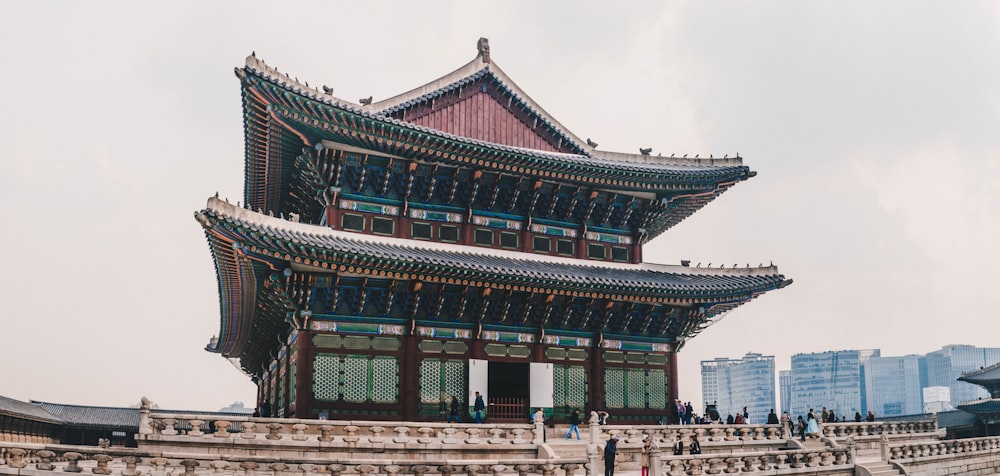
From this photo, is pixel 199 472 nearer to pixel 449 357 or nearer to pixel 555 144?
pixel 449 357

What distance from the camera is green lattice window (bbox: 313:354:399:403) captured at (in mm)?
30672

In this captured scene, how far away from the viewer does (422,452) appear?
1000 inches

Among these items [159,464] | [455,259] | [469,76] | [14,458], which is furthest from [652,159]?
[14,458]

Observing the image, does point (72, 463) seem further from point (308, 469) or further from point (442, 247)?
point (442, 247)

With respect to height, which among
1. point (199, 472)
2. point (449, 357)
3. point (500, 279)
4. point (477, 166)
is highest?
point (477, 166)

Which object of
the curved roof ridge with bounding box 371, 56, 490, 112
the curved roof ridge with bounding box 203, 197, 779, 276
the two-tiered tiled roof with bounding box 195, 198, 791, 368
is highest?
the curved roof ridge with bounding box 371, 56, 490, 112

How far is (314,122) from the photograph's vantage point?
30875 mm

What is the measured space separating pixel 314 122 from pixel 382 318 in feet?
24.4

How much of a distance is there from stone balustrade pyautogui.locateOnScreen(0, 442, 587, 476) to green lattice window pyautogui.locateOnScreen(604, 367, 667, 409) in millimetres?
13807

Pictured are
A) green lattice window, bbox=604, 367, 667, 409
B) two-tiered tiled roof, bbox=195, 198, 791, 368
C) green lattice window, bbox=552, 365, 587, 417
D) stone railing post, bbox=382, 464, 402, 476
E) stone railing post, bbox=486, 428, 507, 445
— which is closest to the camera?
stone railing post, bbox=382, 464, 402, 476

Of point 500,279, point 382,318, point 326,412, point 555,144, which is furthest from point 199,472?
point 555,144

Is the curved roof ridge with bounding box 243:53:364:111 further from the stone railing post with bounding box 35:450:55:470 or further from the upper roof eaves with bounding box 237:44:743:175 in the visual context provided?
the stone railing post with bounding box 35:450:55:470

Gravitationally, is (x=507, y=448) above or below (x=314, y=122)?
below

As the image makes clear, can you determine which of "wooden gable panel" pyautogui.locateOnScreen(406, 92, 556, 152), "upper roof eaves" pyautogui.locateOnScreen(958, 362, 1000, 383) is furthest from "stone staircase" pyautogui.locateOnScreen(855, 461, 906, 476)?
"upper roof eaves" pyautogui.locateOnScreen(958, 362, 1000, 383)
